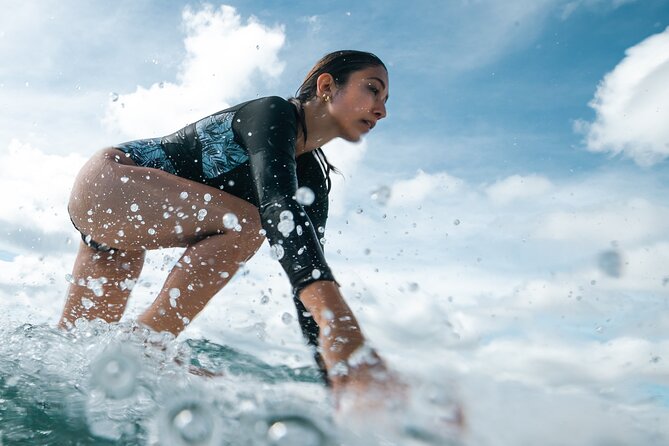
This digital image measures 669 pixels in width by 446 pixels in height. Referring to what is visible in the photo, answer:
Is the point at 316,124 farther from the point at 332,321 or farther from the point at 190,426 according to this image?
the point at 190,426

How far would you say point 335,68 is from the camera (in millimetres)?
2322

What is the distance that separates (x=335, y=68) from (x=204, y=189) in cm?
71

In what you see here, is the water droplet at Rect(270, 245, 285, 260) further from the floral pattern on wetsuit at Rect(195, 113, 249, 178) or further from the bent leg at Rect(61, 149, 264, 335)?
the floral pattern on wetsuit at Rect(195, 113, 249, 178)

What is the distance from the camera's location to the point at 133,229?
2.24 meters

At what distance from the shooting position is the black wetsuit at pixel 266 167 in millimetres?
1482

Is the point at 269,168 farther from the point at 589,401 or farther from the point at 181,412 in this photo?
the point at 589,401

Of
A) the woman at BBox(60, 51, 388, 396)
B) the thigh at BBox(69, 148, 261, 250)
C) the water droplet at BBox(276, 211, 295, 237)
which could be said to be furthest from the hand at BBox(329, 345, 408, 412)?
the thigh at BBox(69, 148, 261, 250)

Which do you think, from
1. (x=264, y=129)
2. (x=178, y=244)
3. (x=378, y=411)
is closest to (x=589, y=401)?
(x=378, y=411)

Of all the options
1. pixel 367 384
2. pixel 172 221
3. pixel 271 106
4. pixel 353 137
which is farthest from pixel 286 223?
pixel 353 137

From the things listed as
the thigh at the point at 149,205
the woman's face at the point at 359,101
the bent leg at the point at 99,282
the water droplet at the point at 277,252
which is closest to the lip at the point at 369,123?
the woman's face at the point at 359,101

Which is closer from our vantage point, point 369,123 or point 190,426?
point 190,426

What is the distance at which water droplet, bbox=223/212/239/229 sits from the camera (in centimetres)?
217

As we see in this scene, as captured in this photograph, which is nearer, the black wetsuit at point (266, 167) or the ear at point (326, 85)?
the black wetsuit at point (266, 167)

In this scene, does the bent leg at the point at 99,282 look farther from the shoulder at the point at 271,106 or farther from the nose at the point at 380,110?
the nose at the point at 380,110
